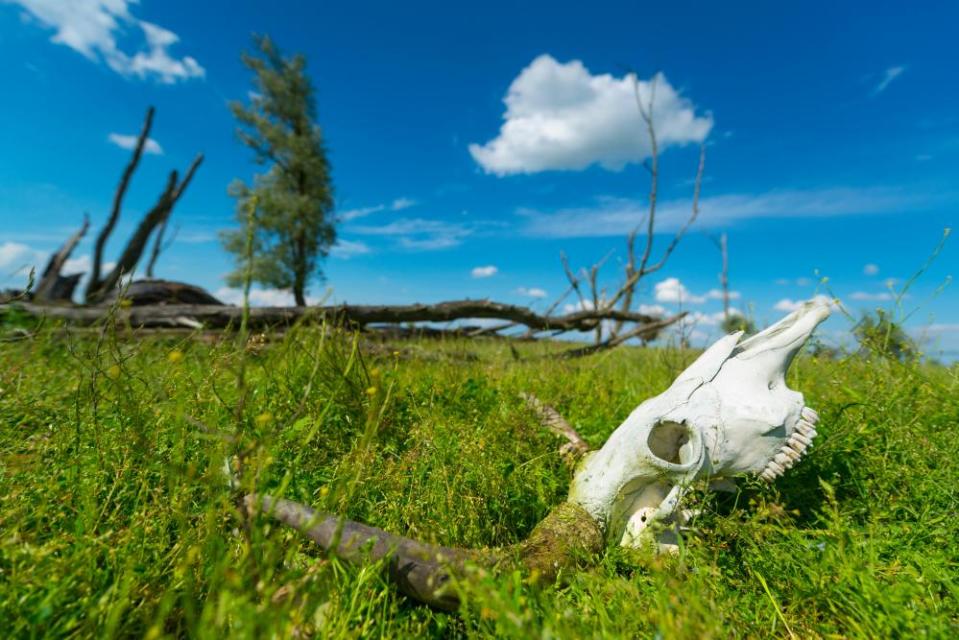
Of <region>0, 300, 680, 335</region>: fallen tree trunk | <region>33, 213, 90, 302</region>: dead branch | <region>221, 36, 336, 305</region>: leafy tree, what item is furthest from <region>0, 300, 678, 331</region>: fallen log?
<region>221, 36, 336, 305</region>: leafy tree

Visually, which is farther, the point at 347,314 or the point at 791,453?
the point at 347,314

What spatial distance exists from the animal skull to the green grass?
0.66ft

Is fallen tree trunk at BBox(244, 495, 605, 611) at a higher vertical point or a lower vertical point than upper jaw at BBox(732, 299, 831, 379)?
lower

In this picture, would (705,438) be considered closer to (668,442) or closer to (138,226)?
(668,442)

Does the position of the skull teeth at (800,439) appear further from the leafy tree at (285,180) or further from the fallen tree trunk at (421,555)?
the leafy tree at (285,180)

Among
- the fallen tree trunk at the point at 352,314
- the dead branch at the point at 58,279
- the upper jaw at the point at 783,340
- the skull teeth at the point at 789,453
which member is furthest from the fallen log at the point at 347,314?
the skull teeth at the point at 789,453

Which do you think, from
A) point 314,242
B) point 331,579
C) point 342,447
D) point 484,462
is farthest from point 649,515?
point 314,242

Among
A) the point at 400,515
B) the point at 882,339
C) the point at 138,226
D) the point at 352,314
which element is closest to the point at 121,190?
the point at 138,226

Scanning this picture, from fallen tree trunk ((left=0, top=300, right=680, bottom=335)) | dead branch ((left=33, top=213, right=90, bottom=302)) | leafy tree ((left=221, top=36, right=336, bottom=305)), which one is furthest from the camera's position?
leafy tree ((left=221, top=36, right=336, bottom=305))

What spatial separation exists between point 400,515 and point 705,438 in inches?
66.5

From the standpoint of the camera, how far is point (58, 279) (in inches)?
452

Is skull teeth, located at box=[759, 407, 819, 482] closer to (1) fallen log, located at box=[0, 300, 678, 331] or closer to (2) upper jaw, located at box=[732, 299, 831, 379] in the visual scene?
(2) upper jaw, located at box=[732, 299, 831, 379]

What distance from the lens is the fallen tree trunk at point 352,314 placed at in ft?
24.4

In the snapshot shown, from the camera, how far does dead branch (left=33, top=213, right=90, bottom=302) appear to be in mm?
11062
